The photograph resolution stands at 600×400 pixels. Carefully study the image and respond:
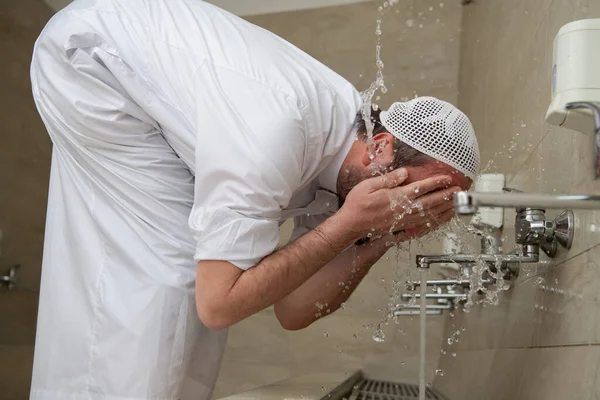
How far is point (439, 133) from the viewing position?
940 millimetres

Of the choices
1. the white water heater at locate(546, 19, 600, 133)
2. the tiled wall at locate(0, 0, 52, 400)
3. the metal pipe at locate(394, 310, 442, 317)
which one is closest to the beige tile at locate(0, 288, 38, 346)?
the tiled wall at locate(0, 0, 52, 400)

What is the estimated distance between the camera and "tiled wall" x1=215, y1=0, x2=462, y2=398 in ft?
7.00

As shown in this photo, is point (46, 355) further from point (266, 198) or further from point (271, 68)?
point (271, 68)

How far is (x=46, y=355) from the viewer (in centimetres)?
105

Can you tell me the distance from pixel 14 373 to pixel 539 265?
1.86 metres

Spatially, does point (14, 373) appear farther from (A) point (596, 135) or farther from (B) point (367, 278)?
(A) point (596, 135)

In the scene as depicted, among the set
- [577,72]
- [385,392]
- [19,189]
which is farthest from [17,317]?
[577,72]

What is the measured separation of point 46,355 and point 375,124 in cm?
68

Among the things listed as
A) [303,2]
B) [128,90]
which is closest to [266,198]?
[128,90]

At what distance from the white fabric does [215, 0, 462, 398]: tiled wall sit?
45.1 inches

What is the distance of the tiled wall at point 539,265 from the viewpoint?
791mm

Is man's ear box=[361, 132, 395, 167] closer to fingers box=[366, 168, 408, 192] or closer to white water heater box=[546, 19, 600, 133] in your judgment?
fingers box=[366, 168, 408, 192]

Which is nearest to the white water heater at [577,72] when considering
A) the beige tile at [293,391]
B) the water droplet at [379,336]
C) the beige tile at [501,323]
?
the beige tile at [501,323]

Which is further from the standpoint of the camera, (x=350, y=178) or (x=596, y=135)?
(x=350, y=178)
